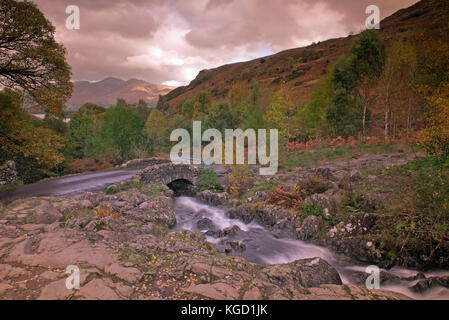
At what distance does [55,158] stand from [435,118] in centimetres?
1618

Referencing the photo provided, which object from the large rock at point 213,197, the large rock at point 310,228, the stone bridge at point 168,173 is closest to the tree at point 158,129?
the stone bridge at point 168,173

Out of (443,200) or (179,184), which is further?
(179,184)

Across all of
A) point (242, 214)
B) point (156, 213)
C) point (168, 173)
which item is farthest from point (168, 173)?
point (242, 214)

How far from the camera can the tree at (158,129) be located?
49.3 metres

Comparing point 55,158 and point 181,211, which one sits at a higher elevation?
point 55,158

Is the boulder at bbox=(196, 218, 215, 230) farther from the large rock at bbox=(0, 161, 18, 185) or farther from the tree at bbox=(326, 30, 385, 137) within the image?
the tree at bbox=(326, 30, 385, 137)

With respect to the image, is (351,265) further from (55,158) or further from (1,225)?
(55,158)

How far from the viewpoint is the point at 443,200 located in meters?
7.21

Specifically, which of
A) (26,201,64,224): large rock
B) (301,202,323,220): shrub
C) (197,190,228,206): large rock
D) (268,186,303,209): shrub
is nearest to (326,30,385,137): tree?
(268,186,303,209): shrub

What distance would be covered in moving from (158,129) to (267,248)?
45414 millimetres

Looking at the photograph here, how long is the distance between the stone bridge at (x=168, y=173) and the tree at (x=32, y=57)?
7352mm

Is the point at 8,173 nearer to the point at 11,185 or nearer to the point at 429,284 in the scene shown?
the point at 11,185
